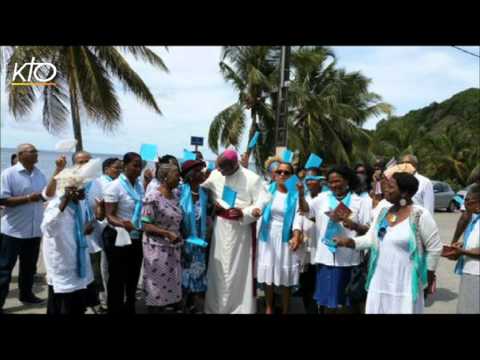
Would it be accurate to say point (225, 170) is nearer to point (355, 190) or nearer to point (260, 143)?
point (355, 190)

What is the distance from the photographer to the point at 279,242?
14.6ft

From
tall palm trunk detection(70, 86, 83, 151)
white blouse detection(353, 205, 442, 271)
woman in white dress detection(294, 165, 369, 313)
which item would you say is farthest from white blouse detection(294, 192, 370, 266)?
tall palm trunk detection(70, 86, 83, 151)

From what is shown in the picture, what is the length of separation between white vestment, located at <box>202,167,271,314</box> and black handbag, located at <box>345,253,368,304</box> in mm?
962

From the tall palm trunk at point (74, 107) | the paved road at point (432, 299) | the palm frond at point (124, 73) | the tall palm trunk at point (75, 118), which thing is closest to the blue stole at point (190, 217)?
the paved road at point (432, 299)

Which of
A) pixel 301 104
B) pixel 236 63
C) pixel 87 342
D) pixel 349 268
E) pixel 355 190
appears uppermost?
pixel 236 63

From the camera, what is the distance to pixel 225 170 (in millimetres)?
4328

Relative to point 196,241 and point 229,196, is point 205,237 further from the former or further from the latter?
point 229,196

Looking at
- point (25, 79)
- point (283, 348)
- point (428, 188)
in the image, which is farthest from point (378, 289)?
point (25, 79)

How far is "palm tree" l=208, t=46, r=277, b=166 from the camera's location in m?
15.6

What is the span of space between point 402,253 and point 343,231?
3.49 feet

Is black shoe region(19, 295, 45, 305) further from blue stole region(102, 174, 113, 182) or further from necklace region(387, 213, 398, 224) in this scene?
necklace region(387, 213, 398, 224)

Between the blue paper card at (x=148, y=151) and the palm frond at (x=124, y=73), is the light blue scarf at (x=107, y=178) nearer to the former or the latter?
the blue paper card at (x=148, y=151)

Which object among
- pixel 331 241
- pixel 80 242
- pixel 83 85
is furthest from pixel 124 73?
pixel 331 241
